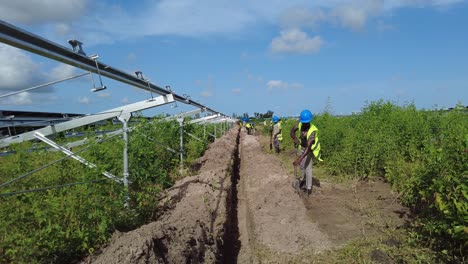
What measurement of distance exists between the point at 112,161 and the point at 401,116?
8.47 meters

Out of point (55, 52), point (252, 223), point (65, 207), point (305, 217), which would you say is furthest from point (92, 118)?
point (305, 217)

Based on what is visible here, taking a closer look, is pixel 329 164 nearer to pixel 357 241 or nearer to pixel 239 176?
pixel 239 176

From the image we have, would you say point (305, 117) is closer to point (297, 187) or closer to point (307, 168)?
point (307, 168)

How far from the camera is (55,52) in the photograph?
4383 millimetres

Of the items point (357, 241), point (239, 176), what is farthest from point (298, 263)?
point (239, 176)

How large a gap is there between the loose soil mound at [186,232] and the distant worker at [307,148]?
1752mm

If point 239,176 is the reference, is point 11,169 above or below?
above

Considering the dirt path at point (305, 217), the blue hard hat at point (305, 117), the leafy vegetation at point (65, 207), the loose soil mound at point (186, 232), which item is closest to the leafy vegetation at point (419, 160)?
the dirt path at point (305, 217)

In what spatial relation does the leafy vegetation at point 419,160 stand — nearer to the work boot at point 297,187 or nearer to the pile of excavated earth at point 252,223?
the pile of excavated earth at point 252,223

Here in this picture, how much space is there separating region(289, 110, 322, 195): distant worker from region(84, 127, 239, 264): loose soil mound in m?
1.75

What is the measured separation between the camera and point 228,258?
5.80 meters

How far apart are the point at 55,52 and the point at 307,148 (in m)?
5.45

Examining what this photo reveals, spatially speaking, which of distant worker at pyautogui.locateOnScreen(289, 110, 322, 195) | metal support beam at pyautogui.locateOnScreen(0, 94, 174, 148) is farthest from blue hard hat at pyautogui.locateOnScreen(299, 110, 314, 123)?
metal support beam at pyautogui.locateOnScreen(0, 94, 174, 148)

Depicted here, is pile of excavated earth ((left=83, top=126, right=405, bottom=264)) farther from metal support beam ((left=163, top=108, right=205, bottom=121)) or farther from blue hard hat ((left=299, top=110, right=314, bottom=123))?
metal support beam ((left=163, top=108, right=205, bottom=121))
